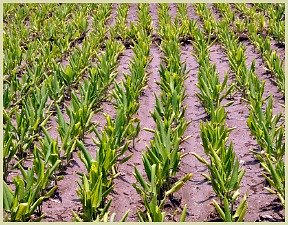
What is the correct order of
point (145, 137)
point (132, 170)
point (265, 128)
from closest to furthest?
point (265, 128)
point (132, 170)
point (145, 137)

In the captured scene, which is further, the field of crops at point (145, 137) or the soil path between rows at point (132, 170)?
the soil path between rows at point (132, 170)

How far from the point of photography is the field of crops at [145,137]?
2.41 m

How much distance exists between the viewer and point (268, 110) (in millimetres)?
3139

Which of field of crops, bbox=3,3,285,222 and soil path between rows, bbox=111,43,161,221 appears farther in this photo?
soil path between rows, bbox=111,43,161,221

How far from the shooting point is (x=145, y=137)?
342 cm

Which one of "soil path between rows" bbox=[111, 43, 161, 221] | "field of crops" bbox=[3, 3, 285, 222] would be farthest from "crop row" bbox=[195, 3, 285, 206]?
"soil path between rows" bbox=[111, 43, 161, 221]

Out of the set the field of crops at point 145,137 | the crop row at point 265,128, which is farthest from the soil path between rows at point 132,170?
the crop row at point 265,128

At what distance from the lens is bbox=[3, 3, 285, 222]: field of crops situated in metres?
2.41

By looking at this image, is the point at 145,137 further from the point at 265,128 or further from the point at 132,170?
the point at 265,128

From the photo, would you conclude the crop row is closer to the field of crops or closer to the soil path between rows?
the field of crops

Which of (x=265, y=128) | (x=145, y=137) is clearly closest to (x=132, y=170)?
(x=145, y=137)

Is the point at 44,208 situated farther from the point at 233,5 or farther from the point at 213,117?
the point at 233,5

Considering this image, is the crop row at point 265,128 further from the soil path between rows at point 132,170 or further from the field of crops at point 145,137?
the soil path between rows at point 132,170

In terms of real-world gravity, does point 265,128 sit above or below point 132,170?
above
